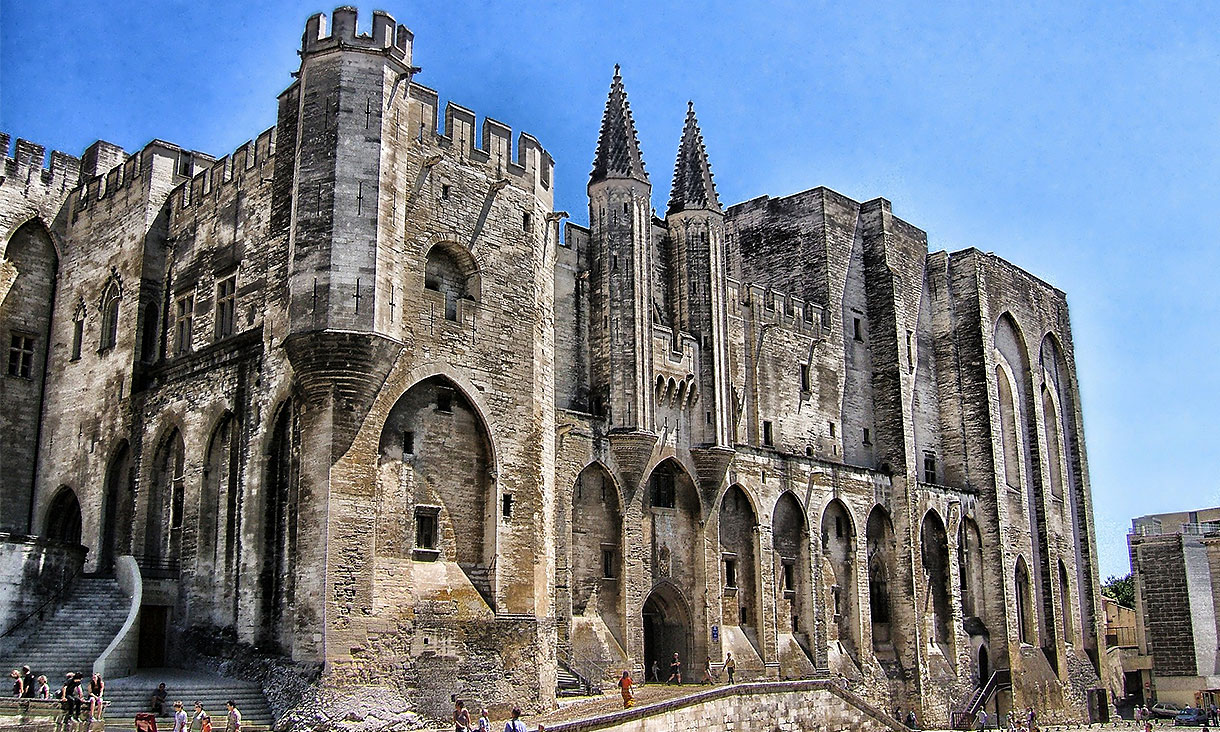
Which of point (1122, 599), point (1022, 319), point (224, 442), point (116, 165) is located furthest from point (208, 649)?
point (1122, 599)

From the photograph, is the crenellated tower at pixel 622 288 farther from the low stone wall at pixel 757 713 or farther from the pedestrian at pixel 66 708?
the pedestrian at pixel 66 708

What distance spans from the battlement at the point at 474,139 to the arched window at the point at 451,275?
248cm

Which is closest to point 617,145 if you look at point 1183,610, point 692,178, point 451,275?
point 692,178

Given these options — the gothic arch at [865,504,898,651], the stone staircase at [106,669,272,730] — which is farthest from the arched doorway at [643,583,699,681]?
the stone staircase at [106,669,272,730]

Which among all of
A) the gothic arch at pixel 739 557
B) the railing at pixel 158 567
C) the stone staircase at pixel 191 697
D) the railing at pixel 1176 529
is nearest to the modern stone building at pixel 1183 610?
the railing at pixel 1176 529

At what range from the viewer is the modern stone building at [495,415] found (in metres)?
24.5

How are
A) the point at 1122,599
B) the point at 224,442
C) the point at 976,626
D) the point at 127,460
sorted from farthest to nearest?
the point at 1122,599
the point at 976,626
the point at 127,460
the point at 224,442

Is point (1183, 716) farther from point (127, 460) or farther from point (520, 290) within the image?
point (127, 460)

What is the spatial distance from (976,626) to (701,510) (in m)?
17.1

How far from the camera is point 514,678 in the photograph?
25.0 m

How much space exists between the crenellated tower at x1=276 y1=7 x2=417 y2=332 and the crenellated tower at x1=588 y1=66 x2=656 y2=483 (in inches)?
347

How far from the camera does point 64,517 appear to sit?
105ft

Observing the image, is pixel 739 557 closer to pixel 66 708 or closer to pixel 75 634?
pixel 75 634

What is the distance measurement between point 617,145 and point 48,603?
62.9ft
